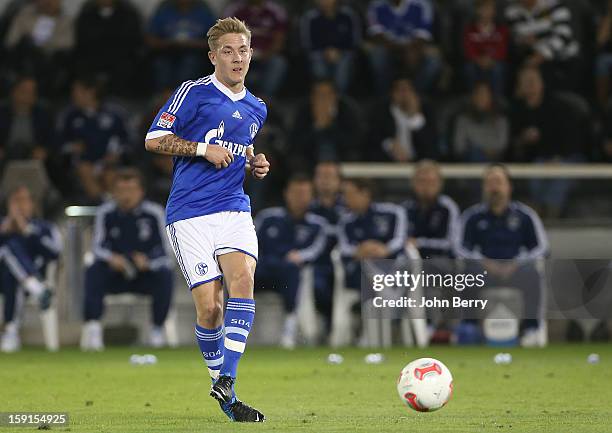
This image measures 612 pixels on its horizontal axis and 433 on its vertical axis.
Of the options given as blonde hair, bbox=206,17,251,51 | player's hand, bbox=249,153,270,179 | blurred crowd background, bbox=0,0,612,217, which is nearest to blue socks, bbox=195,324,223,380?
player's hand, bbox=249,153,270,179

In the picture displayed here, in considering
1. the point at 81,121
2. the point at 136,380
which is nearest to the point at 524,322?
the point at 136,380

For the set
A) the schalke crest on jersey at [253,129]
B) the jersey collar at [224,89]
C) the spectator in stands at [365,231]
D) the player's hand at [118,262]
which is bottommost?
the player's hand at [118,262]

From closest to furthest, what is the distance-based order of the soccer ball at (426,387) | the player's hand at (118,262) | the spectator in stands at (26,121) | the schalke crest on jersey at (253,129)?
1. the soccer ball at (426,387)
2. the schalke crest on jersey at (253,129)
3. the player's hand at (118,262)
4. the spectator in stands at (26,121)

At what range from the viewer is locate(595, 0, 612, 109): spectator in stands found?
17.4m

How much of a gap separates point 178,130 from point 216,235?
0.66m

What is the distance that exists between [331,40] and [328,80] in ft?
3.56

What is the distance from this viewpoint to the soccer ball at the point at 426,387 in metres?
7.49

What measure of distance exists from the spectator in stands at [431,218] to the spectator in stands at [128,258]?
2.77 m

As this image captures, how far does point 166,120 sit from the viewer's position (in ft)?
25.4

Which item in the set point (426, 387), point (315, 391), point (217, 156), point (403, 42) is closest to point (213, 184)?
point (217, 156)

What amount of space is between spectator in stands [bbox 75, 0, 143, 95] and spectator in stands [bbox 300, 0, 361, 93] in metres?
2.38

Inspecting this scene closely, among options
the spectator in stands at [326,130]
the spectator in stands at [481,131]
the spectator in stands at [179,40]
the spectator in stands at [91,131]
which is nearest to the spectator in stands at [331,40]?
the spectator in stands at [326,130]

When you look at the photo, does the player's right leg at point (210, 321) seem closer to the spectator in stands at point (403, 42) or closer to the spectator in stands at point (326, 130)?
the spectator in stands at point (326, 130)

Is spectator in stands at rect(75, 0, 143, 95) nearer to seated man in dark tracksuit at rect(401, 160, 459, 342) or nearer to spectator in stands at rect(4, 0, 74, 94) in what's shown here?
spectator in stands at rect(4, 0, 74, 94)
